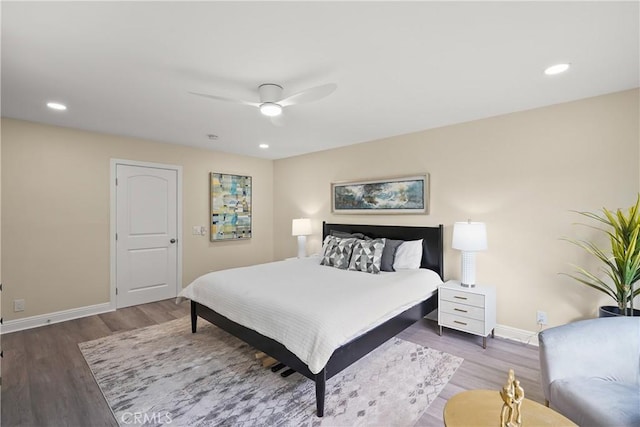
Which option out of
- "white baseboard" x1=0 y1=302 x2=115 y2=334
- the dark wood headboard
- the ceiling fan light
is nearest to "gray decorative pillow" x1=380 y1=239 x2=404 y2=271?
the dark wood headboard

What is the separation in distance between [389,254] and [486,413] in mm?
2278

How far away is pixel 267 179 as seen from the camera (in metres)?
5.80

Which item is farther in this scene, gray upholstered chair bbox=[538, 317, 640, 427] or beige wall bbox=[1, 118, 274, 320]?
beige wall bbox=[1, 118, 274, 320]

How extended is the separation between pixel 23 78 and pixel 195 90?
4.21ft

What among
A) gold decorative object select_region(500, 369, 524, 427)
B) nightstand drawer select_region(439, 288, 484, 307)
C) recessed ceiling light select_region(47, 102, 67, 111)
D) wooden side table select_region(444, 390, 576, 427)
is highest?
recessed ceiling light select_region(47, 102, 67, 111)

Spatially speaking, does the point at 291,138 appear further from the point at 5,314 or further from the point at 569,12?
the point at 5,314

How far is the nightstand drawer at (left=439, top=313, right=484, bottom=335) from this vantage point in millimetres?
2857

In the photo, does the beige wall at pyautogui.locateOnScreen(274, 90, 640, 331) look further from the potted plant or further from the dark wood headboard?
the potted plant

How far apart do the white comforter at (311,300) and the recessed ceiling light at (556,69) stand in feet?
6.92

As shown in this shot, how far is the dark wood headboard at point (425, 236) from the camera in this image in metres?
3.51

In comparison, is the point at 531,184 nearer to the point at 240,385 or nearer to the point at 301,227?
the point at 301,227

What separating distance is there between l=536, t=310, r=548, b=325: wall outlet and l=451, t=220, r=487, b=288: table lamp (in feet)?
2.07

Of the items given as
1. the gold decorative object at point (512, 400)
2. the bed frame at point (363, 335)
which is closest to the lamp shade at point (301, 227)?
the bed frame at point (363, 335)

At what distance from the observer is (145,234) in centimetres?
427
